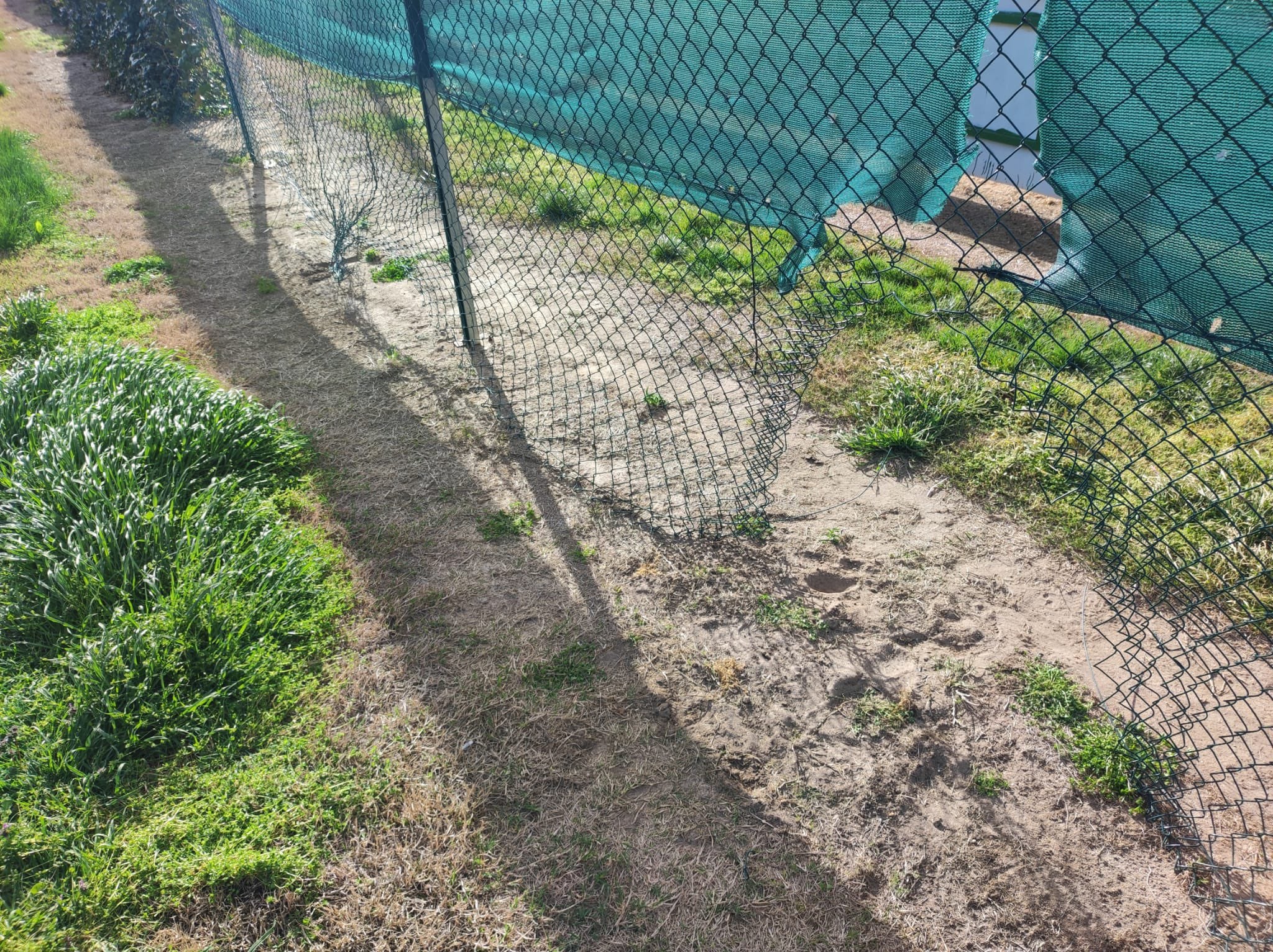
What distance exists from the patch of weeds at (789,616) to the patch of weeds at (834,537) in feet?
1.11

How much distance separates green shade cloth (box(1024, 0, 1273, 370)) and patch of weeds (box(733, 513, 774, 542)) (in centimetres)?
151

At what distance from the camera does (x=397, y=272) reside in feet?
16.4

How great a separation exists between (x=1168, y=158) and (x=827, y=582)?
1.68 meters

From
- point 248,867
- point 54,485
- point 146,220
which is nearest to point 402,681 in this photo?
point 248,867

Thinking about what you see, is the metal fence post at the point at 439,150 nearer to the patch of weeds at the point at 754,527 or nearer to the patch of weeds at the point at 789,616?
the patch of weeds at the point at 754,527

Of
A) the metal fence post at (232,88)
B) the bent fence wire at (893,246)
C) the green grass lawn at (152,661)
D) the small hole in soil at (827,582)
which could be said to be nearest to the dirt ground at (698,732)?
the small hole in soil at (827,582)

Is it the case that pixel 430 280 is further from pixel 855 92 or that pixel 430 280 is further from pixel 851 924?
pixel 851 924

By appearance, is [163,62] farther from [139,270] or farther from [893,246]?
[893,246]

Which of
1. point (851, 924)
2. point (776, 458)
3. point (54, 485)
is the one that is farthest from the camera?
point (776, 458)

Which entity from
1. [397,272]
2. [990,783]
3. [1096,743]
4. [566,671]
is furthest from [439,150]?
[1096,743]

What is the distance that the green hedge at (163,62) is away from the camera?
27.1 feet

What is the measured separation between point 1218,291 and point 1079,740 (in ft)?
4.39

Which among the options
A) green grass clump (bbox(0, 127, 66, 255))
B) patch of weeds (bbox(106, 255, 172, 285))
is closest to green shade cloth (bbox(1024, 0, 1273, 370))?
patch of weeds (bbox(106, 255, 172, 285))

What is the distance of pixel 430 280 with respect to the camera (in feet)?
15.8
